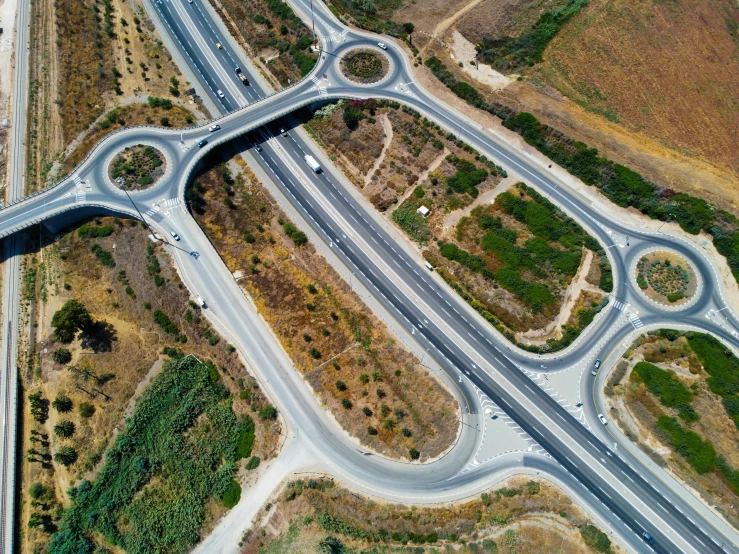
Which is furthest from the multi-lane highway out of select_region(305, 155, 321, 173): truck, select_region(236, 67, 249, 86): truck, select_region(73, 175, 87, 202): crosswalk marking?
select_region(236, 67, 249, 86): truck

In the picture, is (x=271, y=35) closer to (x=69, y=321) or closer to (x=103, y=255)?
(x=103, y=255)

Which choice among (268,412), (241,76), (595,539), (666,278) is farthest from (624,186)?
(241,76)

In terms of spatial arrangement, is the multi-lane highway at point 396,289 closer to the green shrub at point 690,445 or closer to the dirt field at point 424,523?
the dirt field at point 424,523

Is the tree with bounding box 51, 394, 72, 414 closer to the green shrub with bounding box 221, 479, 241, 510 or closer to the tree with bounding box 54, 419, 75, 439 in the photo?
the tree with bounding box 54, 419, 75, 439

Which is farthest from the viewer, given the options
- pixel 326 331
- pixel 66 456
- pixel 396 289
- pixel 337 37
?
pixel 337 37

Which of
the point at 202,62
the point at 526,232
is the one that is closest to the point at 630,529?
the point at 526,232
